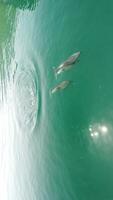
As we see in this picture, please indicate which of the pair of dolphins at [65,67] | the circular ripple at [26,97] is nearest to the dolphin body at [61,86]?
the pair of dolphins at [65,67]

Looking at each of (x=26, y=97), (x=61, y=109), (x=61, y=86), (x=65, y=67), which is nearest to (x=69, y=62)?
(x=65, y=67)

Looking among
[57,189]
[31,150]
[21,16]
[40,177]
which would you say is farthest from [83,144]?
[21,16]

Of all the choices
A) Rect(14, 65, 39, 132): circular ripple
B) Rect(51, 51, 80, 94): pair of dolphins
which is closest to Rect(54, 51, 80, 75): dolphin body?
Rect(51, 51, 80, 94): pair of dolphins

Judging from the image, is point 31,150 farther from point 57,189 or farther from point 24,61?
point 24,61

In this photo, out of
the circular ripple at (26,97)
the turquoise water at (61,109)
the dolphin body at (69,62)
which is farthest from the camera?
the circular ripple at (26,97)

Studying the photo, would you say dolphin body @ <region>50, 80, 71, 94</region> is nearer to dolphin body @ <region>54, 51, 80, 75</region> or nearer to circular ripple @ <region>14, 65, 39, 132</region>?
dolphin body @ <region>54, 51, 80, 75</region>

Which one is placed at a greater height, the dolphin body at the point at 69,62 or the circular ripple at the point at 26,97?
the circular ripple at the point at 26,97

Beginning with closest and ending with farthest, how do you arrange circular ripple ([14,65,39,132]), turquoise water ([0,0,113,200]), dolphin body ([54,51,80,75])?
turquoise water ([0,0,113,200]) → dolphin body ([54,51,80,75]) → circular ripple ([14,65,39,132])

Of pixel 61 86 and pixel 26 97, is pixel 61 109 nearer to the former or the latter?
pixel 61 86

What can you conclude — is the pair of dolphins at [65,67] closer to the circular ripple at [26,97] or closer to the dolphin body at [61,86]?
the dolphin body at [61,86]
